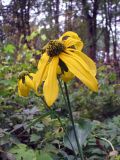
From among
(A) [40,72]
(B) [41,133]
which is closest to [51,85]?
(A) [40,72]

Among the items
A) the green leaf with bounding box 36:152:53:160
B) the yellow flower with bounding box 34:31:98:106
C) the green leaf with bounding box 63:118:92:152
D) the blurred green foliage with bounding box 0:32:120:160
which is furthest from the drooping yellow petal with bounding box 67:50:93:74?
the green leaf with bounding box 36:152:53:160

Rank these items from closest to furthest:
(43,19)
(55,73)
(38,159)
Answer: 1. (55,73)
2. (38,159)
3. (43,19)

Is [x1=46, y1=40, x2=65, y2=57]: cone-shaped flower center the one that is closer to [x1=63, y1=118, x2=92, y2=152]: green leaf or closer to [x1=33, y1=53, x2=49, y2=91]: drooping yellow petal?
[x1=33, y1=53, x2=49, y2=91]: drooping yellow petal

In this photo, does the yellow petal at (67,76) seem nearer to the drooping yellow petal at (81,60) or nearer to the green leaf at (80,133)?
the drooping yellow petal at (81,60)

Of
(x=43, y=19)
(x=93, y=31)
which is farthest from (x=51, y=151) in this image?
(x=43, y=19)

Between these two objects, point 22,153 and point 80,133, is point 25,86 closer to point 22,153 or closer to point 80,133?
point 80,133

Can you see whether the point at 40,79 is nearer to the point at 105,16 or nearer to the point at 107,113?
the point at 107,113

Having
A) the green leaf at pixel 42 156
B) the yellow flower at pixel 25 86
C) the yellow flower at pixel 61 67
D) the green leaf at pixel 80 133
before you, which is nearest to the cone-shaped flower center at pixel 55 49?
the yellow flower at pixel 61 67
